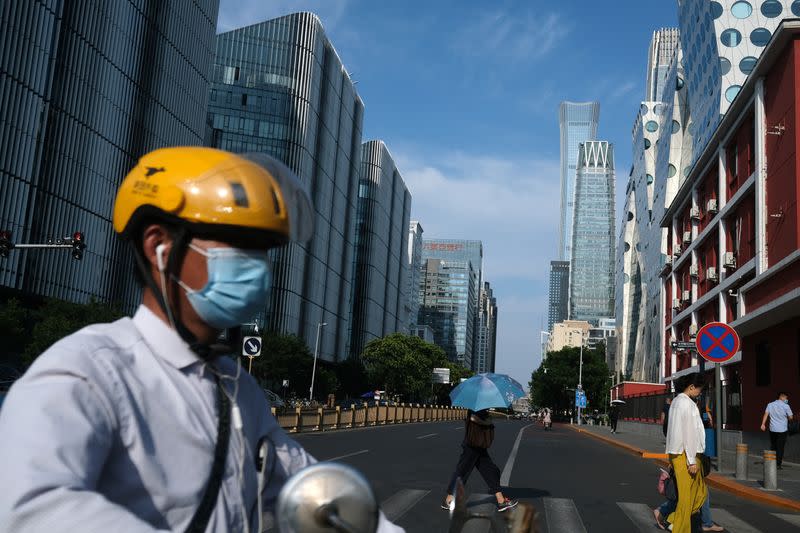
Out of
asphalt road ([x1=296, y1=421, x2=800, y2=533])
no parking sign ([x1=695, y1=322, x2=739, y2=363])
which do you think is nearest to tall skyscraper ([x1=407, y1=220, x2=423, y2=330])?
asphalt road ([x1=296, y1=421, x2=800, y2=533])

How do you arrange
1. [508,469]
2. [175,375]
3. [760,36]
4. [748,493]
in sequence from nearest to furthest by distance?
[175,375], [748,493], [508,469], [760,36]

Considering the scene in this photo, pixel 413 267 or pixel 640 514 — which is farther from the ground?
pixel 413 267

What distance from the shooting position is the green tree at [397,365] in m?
Result: 89.6

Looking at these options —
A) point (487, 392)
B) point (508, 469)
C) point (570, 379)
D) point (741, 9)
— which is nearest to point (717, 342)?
point (508, 469)

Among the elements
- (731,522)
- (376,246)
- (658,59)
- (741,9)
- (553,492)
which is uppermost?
(658,59)

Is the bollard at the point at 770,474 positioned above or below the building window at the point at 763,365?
below

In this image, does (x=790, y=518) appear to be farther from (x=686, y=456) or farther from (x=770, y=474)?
(x=686, y=456)

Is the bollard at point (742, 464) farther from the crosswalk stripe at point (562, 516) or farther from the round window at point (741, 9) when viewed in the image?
the round window at point (741, 9)

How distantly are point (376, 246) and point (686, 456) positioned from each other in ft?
361

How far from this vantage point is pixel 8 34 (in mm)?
39500

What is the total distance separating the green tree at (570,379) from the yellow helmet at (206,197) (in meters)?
96.5

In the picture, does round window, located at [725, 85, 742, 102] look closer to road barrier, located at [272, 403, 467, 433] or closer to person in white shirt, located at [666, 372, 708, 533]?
road barrier, located at [272, 403, 467, 433]

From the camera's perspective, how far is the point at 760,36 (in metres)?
40.2

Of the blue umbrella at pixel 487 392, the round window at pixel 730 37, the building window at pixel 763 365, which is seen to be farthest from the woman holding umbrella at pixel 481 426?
the round window at pixel 730 37
